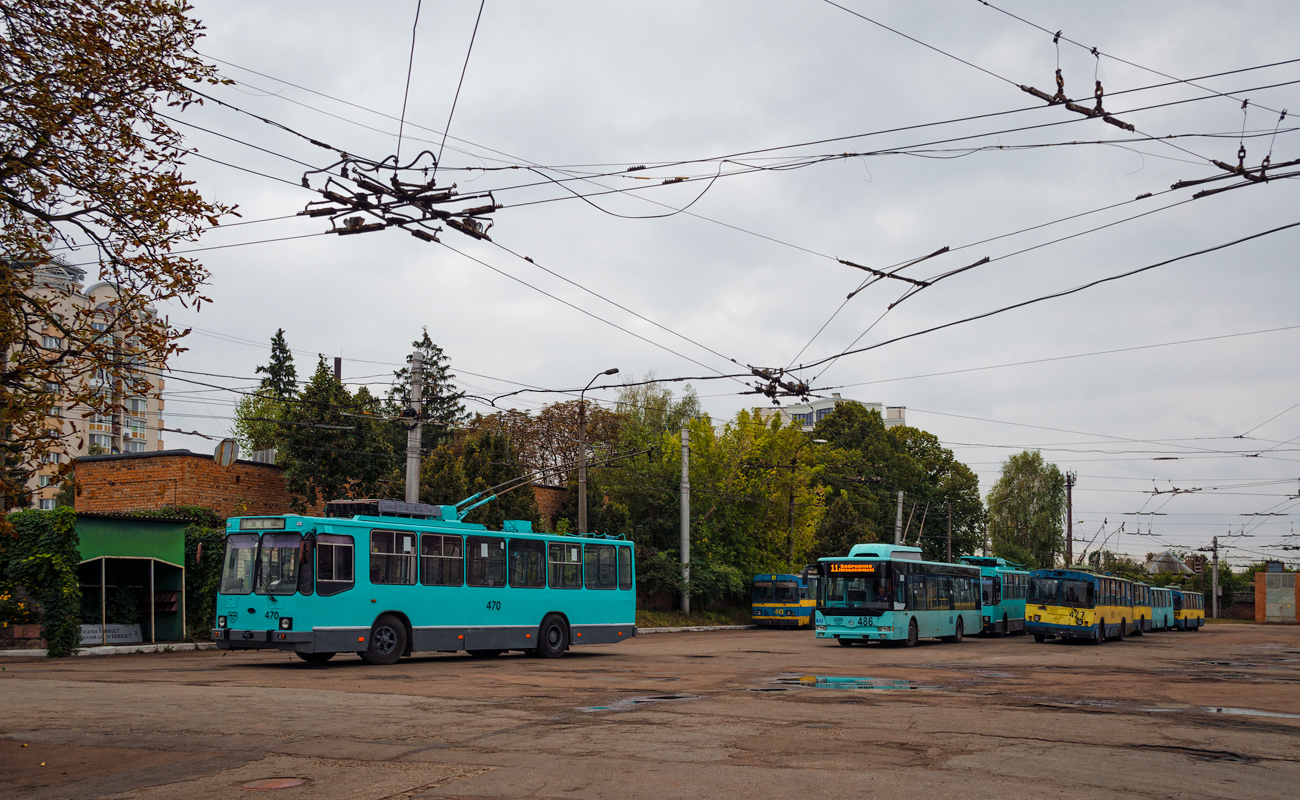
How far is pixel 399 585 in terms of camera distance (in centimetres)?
2083

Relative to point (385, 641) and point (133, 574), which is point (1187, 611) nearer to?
point (385, 641)

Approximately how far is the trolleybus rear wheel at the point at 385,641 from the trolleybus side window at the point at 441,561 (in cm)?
102

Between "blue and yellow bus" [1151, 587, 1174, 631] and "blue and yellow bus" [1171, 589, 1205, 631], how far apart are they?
867 mm

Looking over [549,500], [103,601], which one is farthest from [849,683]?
[549,500]

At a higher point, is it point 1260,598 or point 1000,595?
point 1000,595


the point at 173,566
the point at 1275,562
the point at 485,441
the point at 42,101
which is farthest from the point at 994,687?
the point at 1275,562

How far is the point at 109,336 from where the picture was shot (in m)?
8.01

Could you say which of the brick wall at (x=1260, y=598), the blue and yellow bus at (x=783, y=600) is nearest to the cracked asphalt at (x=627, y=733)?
the blue and yellow bus at (x=783, y=600)

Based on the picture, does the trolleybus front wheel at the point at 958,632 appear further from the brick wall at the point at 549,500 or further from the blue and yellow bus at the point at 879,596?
the brick wall at the point at 549,500

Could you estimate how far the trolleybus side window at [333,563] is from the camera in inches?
766

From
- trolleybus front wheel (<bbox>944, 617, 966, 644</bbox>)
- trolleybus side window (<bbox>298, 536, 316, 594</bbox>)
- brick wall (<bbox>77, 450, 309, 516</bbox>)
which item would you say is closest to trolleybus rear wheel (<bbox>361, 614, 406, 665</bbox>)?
trolleybus side window (<bbox>298, 536, 316, 594</bbox>)

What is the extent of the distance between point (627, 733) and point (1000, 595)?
34861 millimetres

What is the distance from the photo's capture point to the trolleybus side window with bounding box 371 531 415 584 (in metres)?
20.4

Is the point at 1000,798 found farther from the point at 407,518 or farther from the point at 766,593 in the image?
the point at 766,593
